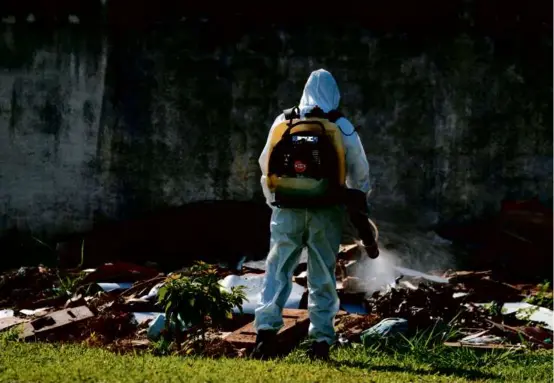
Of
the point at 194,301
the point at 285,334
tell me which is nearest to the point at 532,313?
the point at 285,334

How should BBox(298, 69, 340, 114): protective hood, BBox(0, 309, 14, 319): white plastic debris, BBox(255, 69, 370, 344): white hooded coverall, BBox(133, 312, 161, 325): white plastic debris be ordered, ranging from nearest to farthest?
BBox(255, 69, 370, 344): white hooded coverall, BBox(298, 69, 340, 114): protective hood, BBox(133, 312, 161, 325): white plastic debris, BBox(0, 309, 14, 319): white plastic debris

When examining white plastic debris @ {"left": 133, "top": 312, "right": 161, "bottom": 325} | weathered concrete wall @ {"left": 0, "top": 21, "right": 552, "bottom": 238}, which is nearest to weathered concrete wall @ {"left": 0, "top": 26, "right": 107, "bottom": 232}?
weathered concrete wall @ {"left": 0, "top": 21, "right": 552, "bottom": 238}

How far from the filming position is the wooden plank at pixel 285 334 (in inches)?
282

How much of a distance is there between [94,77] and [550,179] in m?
5.93

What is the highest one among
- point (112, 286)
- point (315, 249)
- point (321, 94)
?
point (321, 94)

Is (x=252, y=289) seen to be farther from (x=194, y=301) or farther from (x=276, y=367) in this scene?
(x=276, y=367)

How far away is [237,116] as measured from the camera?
13.2 meters

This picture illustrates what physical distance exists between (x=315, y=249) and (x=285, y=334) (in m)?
0.78

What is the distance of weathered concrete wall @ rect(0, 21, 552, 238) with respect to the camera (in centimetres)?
1291

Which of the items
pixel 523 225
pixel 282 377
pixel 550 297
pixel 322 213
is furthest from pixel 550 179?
pixel 282 377

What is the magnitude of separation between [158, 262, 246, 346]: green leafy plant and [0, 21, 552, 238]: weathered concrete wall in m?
5.85

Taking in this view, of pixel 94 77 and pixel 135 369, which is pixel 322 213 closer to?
pixel 135 369

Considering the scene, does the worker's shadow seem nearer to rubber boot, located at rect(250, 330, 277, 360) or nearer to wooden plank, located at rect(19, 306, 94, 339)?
rubber boot, located at rect(250, 330, 277, 360)

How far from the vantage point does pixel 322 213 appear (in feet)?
22.6
